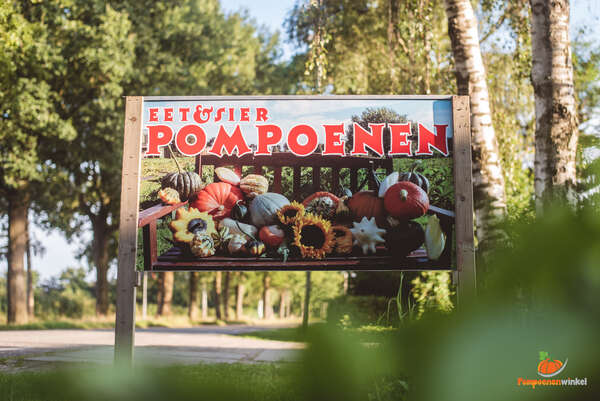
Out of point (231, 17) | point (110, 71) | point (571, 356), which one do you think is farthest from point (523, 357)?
point (231, 17)

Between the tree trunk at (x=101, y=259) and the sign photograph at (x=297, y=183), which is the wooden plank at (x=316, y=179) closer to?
the sign photograph at (x=297, y=183)

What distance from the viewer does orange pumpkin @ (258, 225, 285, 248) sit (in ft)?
16.0

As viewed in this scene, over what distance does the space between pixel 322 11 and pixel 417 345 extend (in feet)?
28.0

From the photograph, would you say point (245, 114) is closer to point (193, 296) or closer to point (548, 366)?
point (548, 366)

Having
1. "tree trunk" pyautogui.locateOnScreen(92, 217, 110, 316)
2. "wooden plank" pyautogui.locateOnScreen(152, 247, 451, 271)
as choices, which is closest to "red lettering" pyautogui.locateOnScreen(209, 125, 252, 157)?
"wooden plank" pyautogui.locateOnScreen(152, 247, 451, 271)

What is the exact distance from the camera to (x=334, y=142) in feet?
16.4

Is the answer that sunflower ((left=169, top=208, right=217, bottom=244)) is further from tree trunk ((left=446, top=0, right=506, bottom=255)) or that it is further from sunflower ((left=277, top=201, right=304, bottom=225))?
tree trunk ((left=446, top=0, right=506, bottom=255))

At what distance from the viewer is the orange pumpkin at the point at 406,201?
15.8 feet

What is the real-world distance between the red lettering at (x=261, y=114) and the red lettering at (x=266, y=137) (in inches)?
3.2

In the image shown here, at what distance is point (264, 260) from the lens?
16.0ft

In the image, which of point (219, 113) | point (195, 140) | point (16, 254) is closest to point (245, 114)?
point (219, 113)

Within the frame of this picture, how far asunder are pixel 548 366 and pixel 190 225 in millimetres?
4327

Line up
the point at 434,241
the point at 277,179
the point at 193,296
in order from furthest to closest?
the point at 193,296 → the point at 277,179 → the point at 434,241

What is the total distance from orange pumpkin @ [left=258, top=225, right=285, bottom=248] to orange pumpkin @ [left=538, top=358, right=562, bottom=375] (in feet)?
13.4
